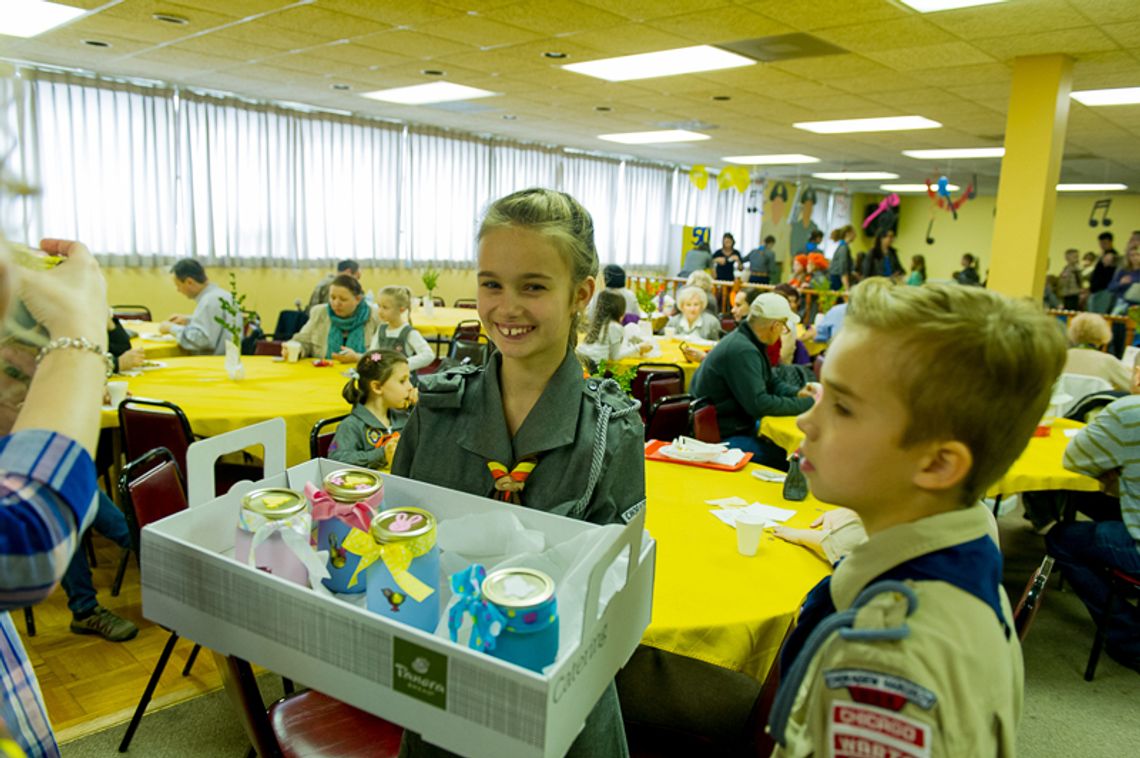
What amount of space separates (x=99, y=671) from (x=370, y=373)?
1.49 metres

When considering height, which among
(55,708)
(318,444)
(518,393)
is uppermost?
(518,393)

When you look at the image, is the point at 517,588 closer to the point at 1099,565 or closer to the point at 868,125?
the point at 1099,565

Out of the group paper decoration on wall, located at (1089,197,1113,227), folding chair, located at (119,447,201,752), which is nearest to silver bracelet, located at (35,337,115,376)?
folding chair, located at (119,447,201,752)

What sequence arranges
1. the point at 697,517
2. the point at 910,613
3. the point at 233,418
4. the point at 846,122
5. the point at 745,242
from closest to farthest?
the point at 910,613 → the point at 697,517 → the point at 233,418 → the point at 846,122 → the point at 745,242

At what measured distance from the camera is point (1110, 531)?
10.5 ft

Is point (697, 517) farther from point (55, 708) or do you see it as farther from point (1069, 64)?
point (1069, 64)

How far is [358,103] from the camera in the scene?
8953 mm

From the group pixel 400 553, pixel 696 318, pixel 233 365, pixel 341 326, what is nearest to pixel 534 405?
pixel 400 553

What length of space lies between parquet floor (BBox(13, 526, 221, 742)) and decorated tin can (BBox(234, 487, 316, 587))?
1.65 m

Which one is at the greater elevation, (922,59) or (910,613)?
(922,59)

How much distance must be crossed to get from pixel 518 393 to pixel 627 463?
24 centimetres

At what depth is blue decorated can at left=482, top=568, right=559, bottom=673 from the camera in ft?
2.88

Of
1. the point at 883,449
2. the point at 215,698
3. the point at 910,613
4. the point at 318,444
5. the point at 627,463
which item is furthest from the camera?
the point at 318,444

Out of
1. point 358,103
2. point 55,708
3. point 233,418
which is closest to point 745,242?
point 358,103
